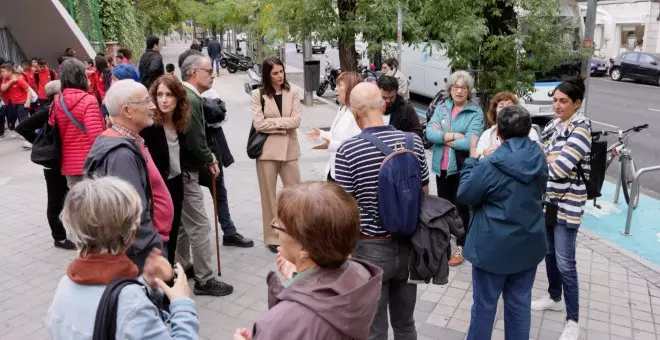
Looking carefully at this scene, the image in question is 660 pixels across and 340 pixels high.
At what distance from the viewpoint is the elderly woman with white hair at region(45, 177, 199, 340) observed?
69.8 inches

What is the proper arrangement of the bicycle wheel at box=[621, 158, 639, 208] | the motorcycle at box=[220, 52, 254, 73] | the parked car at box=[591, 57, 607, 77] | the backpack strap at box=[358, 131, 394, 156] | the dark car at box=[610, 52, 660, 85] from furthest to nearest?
the motorcycle at box=[220, 52, 254, 73], the parked car at box=[591, 57, 607, 77], the dark car at box=[610, 52, 660, 85], the bicycle wheel at box=[621, 158, 639, 208], the backpack strap at box=[358, 131, 394, 156]

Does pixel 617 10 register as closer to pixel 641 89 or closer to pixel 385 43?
pixel 641 89

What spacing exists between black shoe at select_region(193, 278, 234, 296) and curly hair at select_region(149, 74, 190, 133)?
4.34ft

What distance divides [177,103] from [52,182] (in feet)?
7.38

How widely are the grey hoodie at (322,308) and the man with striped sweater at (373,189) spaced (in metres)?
1.10

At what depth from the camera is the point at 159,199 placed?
3.32 meters

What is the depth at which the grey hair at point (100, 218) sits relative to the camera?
1.85m

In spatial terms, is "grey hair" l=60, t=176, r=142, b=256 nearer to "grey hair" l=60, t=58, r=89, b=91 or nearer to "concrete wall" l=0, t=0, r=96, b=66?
"grey hair" l=60, t=58, r=89, b=91

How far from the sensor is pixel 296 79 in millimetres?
23188

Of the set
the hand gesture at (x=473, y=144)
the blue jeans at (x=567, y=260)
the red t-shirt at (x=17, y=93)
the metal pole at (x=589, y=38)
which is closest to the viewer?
the blue jeans at (x=567, y=260)

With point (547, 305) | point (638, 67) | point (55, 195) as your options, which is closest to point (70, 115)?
point (55, 195)

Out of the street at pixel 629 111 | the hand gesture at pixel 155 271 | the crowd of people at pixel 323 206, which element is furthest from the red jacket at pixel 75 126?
the street at pixel 629 111

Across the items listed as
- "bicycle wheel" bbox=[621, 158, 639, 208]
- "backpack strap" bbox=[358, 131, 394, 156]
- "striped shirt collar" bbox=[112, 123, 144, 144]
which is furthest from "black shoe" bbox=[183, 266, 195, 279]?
"bicycle wheel" bbox=[621, 158, 639, 208]

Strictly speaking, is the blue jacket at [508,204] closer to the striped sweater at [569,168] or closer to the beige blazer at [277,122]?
the striped sweater at [569,168]
